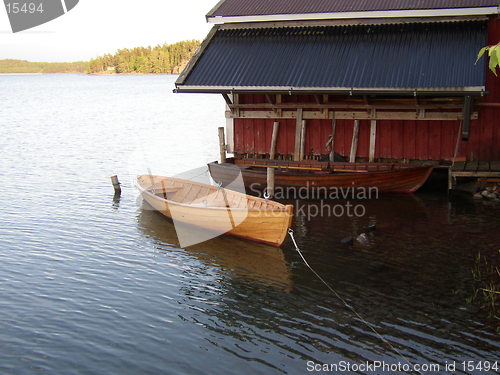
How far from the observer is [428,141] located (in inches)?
928

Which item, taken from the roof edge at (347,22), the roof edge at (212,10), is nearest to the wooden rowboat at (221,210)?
the roof edge at (212,10)

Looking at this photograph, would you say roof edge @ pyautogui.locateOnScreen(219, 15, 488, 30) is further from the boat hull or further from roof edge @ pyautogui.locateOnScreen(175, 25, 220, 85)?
the boat hull

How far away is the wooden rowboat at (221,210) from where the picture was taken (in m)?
18.4

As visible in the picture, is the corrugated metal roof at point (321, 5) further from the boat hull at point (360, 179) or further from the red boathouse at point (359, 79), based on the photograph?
the boat hull at point (360, 179)

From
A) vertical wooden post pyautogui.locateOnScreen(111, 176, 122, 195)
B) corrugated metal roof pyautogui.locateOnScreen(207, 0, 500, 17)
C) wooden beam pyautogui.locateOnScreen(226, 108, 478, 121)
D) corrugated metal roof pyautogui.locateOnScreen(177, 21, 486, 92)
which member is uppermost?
corrugated metal roof pyautogui.locateOnScreen(207, 0, 500, 17)

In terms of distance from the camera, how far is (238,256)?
18.1m

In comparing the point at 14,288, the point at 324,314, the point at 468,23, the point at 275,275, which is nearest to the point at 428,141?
the point at 468,23

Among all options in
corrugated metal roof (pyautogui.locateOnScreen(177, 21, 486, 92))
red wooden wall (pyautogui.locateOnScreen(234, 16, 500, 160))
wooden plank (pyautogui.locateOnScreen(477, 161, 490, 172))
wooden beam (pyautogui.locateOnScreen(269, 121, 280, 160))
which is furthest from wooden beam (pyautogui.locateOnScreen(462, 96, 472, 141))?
wooden beam (pyautogui.locateOnScreen(269, 121, 280, 160))

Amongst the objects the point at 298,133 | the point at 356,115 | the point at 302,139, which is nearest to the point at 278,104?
the point at 298,133

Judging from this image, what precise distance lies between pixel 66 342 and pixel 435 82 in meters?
15.2

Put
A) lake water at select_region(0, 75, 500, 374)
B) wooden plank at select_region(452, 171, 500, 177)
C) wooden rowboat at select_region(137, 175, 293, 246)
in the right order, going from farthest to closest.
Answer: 1. wooden plank at select_region(452, 171, 500, 177)
2. wooden rowboat at select_region(137, 175, 293, 246)
3. lake water at select_region(0, 75, 500, 374)

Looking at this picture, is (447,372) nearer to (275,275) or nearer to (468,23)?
(275,275)

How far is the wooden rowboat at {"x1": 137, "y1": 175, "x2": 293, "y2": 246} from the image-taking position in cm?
1838

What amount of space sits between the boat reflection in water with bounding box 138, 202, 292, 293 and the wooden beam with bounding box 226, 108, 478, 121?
23.0 ft
